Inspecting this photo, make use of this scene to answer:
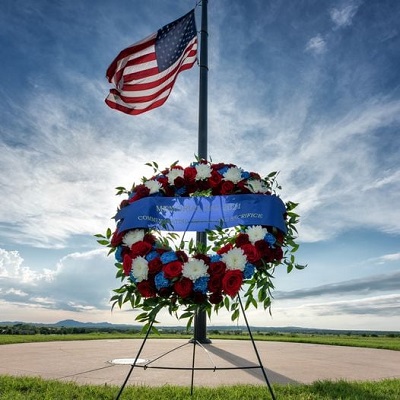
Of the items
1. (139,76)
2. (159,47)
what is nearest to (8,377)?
(139,76)

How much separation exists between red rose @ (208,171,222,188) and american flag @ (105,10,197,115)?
5.00 m

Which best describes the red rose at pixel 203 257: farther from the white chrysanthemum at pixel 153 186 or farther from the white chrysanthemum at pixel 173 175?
the white chrysanthemum at pixel 173 175

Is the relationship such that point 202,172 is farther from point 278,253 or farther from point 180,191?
point 278,253

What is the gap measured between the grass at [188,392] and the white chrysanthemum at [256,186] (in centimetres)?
201

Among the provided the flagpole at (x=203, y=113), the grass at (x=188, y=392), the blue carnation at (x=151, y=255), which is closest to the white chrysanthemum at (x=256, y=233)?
the blue carnation at (x=151, y=255)

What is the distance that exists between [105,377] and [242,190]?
9.80 ft

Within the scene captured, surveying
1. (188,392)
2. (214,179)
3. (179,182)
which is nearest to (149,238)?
(179,182)

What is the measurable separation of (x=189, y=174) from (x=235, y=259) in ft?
4.17

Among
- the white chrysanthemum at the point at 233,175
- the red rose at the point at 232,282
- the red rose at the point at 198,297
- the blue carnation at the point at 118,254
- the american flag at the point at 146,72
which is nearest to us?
the red rose at the point at 232,282

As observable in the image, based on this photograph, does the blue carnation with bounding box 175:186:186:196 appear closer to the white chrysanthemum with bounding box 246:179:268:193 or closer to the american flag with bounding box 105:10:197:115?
the white chrysanthemum with bounding box 246:179:268:193

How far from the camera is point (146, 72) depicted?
29.4 feet

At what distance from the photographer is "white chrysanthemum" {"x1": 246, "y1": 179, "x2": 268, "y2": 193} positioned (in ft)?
13.0

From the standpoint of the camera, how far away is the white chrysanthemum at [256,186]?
3977mm

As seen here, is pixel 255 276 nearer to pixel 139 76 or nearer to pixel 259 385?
pixel 259 385
